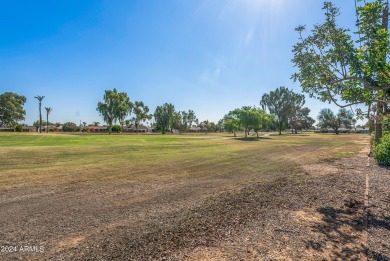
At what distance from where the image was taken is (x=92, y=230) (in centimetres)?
559

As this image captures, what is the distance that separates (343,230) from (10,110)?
136 meters

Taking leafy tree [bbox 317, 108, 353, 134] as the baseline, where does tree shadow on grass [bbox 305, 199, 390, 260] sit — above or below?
below

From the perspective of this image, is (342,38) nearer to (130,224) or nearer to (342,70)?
(342,70)

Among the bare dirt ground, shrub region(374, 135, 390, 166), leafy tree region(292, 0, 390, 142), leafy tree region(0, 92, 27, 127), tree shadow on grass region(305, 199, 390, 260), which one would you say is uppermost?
leafy tree region(0, 92, 27, 127)

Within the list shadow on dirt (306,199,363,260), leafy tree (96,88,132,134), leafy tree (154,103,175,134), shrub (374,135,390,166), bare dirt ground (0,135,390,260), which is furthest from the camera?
leafy tree (154,103,175,134)

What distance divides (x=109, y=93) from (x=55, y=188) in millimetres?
96268

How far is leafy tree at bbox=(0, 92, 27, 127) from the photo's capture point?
350 feet

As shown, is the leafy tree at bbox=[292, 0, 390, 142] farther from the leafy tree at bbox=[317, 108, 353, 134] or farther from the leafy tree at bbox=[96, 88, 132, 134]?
the leafy tree at bbox=[317, 108, 353, 134]

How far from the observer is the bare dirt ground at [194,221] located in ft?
15.5

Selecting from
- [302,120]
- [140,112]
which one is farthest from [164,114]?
[302,120]

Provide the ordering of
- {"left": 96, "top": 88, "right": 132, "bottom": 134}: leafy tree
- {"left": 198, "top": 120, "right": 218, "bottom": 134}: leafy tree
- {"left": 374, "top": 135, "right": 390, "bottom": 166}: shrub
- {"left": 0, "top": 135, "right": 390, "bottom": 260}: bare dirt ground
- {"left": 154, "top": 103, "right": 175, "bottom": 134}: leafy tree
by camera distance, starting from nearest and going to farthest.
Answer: {"left": 0, "top": 135, "right": 390, "bottom": 260}: bare dirt ground, {"left": 374, "top": 135, "right": 390, "bottom": 166}: shrub, {"left": 96, "top": 88, "right": 132, "bottom": 134}: leafy tree, {"left": 154, "top": 103, "right": 175, "bottom": 134}: leafy tree, {"left": 198, "top": 120, "right": 218, "bottom": 134}: leafy tree

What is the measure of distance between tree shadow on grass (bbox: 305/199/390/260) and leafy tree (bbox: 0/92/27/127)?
13385 centimetres

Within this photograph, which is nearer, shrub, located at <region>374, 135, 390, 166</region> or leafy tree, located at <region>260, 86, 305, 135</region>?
shrub, located at <region>374, 135, 390, 166</region>

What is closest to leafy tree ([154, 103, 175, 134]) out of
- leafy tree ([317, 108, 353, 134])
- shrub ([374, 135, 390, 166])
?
leafy tree ([317, 108, 353, 134])
